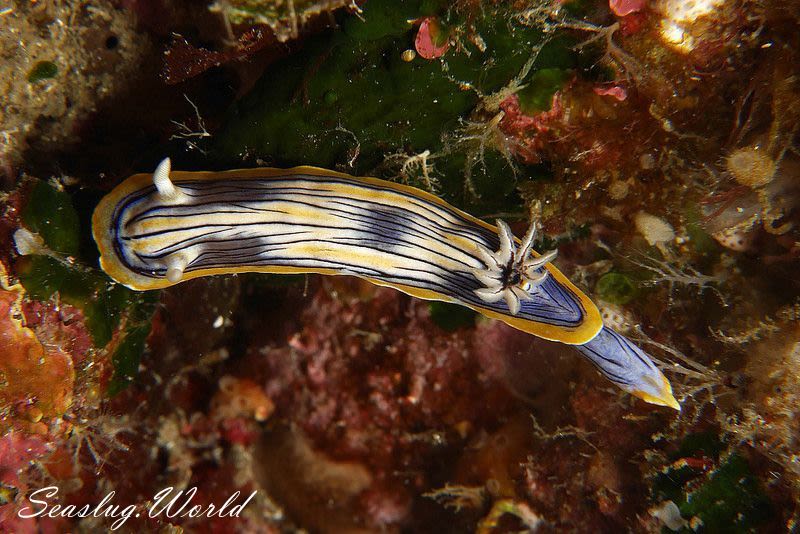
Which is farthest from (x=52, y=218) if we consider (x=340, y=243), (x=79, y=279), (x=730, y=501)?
(x=730, y=501)

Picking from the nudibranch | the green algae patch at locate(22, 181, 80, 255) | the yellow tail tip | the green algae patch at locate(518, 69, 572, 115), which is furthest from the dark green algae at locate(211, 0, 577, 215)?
the yellow tail tip

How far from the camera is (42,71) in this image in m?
3.25

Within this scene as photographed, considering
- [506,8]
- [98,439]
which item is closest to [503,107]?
[506,8]

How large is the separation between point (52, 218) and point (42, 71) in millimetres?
1028

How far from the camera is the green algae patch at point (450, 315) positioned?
15.0 feet

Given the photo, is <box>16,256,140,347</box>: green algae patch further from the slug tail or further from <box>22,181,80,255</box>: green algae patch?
the slug tail

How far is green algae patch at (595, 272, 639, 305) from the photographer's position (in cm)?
406

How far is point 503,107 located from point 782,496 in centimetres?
345

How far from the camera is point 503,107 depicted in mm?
3338

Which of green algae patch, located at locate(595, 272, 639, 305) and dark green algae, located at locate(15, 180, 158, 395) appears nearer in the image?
dark green algae, located at locate(15, 180, 158, 395)

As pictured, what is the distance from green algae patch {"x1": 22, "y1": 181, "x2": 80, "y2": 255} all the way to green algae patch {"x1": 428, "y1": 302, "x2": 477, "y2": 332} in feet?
10.1

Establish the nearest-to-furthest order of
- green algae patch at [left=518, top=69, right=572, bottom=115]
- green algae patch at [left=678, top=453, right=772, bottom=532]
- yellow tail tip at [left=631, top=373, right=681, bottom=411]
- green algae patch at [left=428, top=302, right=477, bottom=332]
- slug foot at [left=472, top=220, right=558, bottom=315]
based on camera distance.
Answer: green algae patch at [left=518, top=69, right=572, bottom=115] → slug foot at [left=472, top=220, right=558, bottom=315] → green algae patch at [left=678, top=453, right=772, bottom=532] → yellow tail tip at [left=631, top=373, right=681, bottom=411] → green algae patch at [left=428, top=302, right=477, bottom=332]

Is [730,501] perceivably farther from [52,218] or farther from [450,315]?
[52,218]

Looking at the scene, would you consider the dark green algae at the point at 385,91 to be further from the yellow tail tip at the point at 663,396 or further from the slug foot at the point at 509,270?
the yellow tail tip at the point at 663,396
